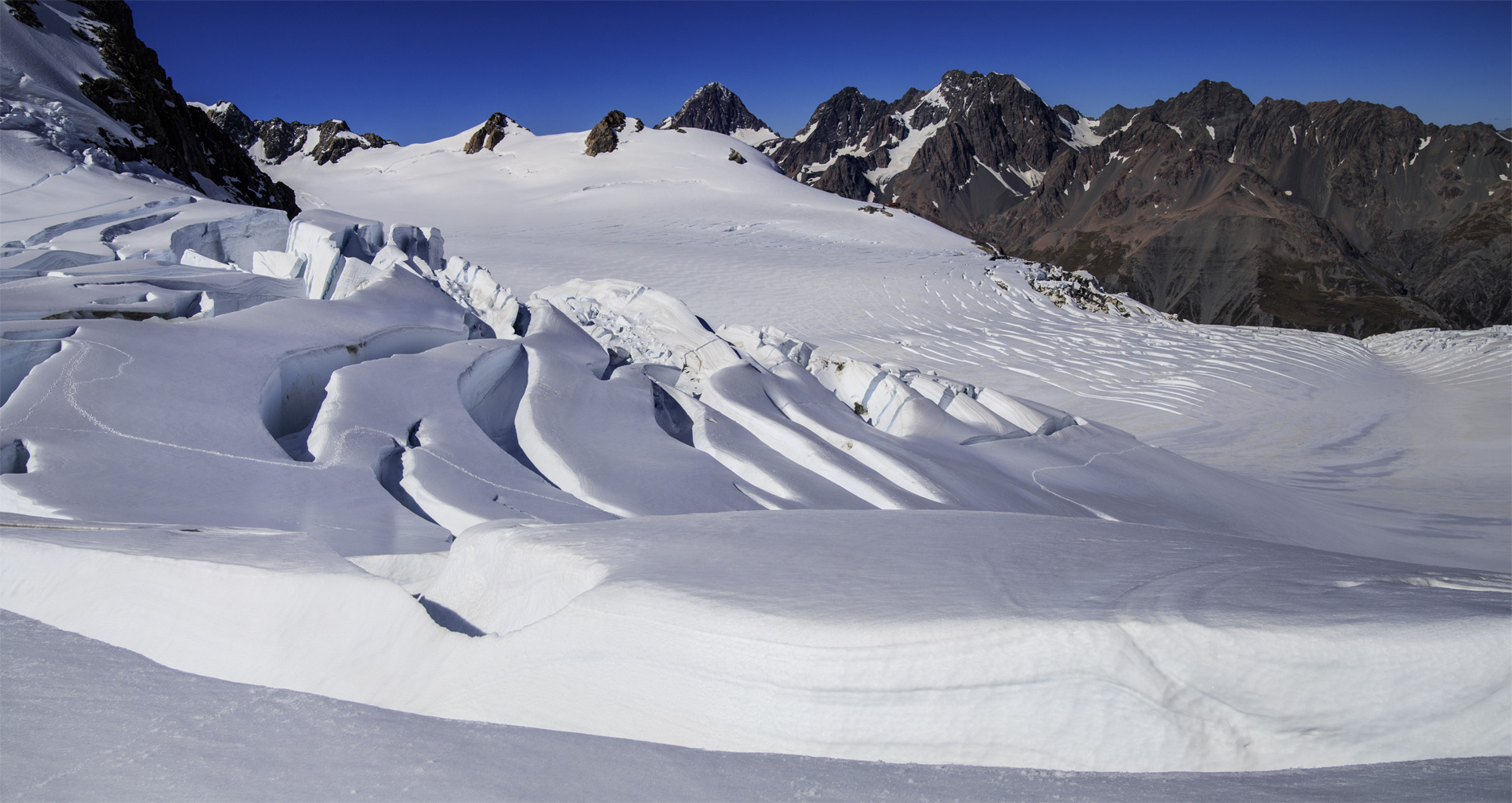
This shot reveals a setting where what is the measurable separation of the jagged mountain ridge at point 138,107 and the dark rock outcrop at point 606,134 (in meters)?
20.6

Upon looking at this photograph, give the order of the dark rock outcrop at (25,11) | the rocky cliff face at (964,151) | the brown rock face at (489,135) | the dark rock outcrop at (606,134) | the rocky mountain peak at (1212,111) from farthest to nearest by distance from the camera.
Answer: the rocky cliff face at (964,151) → the rocky mountain peak at (1212,111) → the brown rock face at (489,135) → the dark rock outcrop at (606,134) → the dark rock outcrop at (25,11)

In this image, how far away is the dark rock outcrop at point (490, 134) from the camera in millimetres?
43219

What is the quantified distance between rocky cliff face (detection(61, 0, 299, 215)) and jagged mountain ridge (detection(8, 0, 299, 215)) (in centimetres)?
2

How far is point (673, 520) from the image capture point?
2473 mm

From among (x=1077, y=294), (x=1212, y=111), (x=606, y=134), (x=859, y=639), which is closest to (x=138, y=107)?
(x=859, y=639)

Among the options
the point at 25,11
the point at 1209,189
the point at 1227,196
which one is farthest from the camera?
the point at 1209,189

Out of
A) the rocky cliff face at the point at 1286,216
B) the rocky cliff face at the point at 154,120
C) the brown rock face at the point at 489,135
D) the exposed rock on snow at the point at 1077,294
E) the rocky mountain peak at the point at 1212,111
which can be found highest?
the rocky mountain peak at the point at 1212,111

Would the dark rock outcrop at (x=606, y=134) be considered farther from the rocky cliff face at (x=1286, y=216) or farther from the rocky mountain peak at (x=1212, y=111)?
the rocky mountain peak at (x=1212, y=111)

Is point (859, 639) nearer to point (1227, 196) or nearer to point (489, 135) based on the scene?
point (489, 135)

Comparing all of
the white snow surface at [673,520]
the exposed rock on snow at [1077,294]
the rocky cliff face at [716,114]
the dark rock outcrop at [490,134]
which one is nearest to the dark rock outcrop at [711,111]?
Result: the rocky cliff face at [716,114]

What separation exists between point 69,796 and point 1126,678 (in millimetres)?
1912

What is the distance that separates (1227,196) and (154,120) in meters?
149

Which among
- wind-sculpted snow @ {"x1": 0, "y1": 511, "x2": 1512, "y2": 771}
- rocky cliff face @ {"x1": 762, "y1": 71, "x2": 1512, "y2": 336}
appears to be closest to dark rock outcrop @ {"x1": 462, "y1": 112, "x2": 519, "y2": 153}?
wind-sculpted snow @ {"x1": 0, "y1": 511, "x2": 1512, "y2": 771}

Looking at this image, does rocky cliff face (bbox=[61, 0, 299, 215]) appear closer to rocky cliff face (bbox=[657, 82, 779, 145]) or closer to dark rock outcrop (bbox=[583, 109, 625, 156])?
dark rock outcrop (bbox=[583, 109, 625, 156])
